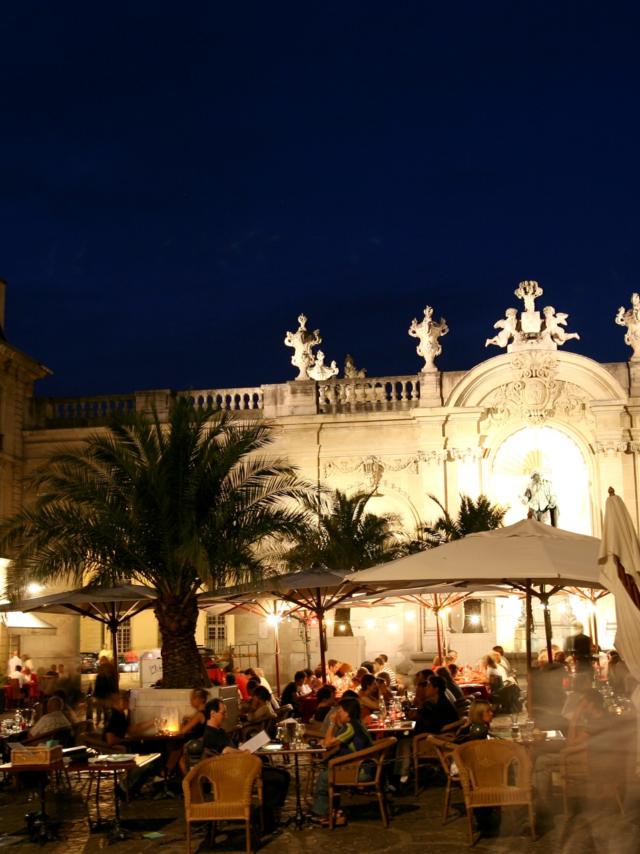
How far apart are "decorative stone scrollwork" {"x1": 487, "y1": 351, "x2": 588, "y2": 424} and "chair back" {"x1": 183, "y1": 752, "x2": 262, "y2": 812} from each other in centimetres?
2352

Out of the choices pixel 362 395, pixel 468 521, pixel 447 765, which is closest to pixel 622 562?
Answer: pixel 447 765

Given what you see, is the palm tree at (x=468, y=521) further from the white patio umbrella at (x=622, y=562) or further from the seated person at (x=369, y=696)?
the white patio umbrella at (x=622, y=562)

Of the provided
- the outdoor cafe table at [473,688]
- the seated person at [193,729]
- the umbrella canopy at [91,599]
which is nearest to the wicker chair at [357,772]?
the seated person at [193,729]

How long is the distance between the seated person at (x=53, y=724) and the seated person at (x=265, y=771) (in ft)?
10.0

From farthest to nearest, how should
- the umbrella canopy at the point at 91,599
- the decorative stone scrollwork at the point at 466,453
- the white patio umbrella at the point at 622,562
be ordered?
1. the decorative stone scrollwork at the point at 466,453
2. the umbrella canopy at the point at 91,599
3. the white patio umbrella at the point at 622,562

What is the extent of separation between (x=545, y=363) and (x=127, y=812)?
884 inches

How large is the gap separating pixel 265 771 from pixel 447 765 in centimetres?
187

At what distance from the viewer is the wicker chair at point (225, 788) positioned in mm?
10234

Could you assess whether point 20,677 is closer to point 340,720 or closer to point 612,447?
point 340,720

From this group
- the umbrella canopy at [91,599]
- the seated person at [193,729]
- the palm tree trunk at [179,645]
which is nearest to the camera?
the seated person at [193,729]

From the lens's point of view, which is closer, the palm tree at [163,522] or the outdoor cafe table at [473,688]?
the palm tree at [163,522]

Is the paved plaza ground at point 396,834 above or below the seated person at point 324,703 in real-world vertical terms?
below

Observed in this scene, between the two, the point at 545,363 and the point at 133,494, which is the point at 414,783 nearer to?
the point at 133,494

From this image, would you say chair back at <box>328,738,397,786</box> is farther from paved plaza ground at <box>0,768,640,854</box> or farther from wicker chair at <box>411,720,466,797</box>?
wicker chair at <box>411,720,466,797</box>
